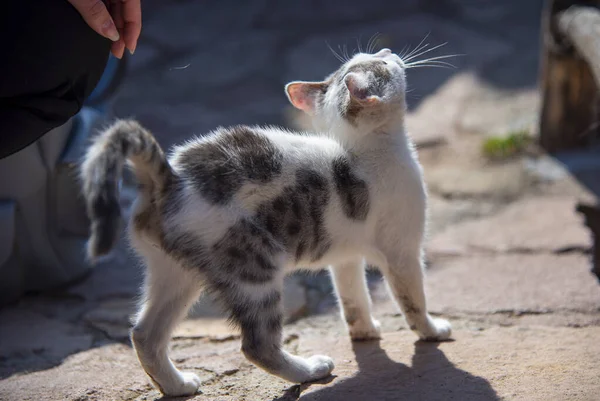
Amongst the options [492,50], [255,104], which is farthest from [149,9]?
[492,50]

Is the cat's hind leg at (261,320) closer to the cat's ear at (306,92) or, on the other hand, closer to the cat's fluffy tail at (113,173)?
the cat's fluffy tail at (113,173)

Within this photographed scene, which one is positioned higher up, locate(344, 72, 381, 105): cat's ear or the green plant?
locate(344, 72, 381, 105): cat's ear

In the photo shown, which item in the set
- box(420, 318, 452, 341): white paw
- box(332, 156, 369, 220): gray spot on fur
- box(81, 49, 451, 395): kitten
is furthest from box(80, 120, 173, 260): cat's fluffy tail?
box(420, 318, 452, 341): white paw

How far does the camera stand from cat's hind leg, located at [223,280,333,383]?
2383 millimetres

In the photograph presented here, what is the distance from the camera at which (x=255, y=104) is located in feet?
20.2

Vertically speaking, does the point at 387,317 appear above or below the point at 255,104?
below

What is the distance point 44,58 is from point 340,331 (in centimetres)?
169

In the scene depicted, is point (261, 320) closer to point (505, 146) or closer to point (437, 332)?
point (437, 332)

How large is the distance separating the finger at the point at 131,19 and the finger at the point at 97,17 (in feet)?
0.41

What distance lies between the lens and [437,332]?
296 cm

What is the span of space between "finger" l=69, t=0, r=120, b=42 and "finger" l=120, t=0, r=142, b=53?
4.9 inches

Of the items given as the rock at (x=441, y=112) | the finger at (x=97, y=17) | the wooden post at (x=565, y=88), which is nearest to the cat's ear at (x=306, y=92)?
the finger at (x=97, y=17)

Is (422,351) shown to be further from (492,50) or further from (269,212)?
(492,50)

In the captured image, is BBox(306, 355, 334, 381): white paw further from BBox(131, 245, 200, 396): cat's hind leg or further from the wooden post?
the wooden post
